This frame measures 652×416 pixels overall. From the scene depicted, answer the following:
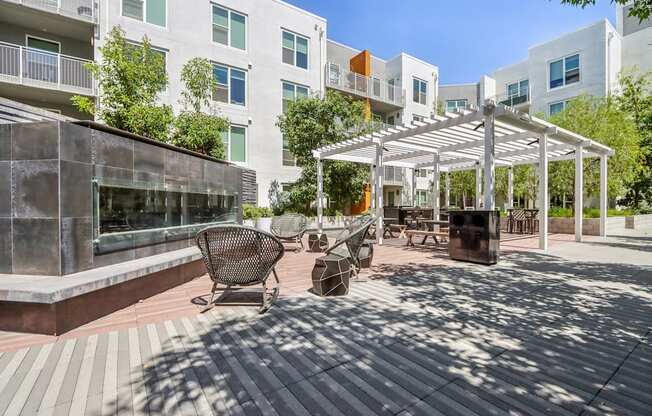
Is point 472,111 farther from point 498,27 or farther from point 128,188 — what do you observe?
point 128,188

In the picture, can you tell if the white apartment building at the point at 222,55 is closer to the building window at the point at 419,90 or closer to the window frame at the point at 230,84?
the window frame at the point at 230,84

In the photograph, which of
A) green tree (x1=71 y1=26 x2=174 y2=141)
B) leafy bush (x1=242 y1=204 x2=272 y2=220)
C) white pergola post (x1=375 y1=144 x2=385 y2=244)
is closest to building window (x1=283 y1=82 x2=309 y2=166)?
leafy bush (x1=242 y1=204 x2=272 y2=220)

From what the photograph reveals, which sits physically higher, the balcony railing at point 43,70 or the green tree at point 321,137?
the balcony railing at point 43,70

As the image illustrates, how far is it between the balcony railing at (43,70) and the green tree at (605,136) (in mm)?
20533

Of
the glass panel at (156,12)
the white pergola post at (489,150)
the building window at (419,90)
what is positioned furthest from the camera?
the building window at (419,90)

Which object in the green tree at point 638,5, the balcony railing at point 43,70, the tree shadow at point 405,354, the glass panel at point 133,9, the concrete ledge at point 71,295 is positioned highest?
the glass panel at point 133,9

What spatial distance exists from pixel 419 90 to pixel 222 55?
1535 centimetres

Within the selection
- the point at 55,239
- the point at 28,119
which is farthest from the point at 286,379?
the point at 28,119

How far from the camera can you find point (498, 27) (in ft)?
30.6

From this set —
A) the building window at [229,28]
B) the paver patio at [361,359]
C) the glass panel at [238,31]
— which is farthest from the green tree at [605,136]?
the building window at [229,28]

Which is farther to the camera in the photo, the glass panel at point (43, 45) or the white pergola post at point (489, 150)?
the glass panel at point (43, 45)

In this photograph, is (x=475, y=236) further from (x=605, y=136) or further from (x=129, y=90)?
(x=605, y=136)

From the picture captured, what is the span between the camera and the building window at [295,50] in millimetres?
17344

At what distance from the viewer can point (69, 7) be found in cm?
1205
